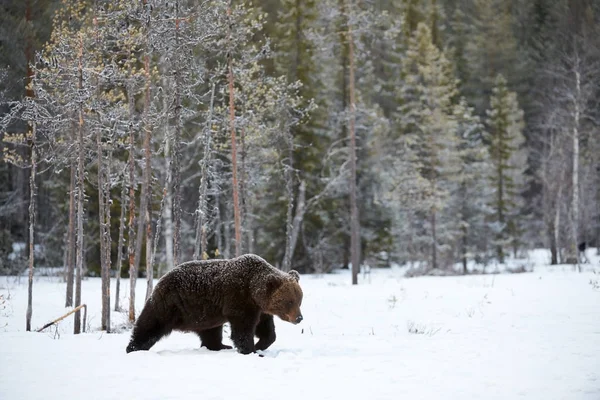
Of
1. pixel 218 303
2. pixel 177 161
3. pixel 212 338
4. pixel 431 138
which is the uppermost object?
pixel 431 138

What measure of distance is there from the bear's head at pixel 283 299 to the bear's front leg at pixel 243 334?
35 cm

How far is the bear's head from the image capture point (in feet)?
25.3

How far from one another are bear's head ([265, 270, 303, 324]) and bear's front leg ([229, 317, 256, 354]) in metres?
0.35

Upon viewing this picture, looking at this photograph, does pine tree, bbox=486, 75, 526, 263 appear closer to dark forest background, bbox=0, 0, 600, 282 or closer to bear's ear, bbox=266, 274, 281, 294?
dark forest background, bbox=0, 0, 600, 282

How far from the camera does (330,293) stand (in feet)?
65.6

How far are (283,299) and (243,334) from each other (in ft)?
2.43

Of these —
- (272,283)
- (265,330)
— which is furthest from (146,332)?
(272,283)

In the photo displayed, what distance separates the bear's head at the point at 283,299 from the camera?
25.3 ft

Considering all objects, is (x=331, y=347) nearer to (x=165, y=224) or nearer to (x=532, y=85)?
(x=165, y=224)

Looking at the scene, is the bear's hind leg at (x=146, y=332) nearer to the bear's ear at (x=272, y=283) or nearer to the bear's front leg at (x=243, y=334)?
the bear's front leg at (x=243, y=334)

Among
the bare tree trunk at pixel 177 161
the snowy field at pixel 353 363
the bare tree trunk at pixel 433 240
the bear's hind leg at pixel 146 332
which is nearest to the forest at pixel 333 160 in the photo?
the bare tree trunk at pixel 433 240

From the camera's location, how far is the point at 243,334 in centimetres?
775

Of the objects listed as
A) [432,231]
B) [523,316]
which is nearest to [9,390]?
[523,316]

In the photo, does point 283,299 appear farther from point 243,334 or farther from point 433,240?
point 433,240
